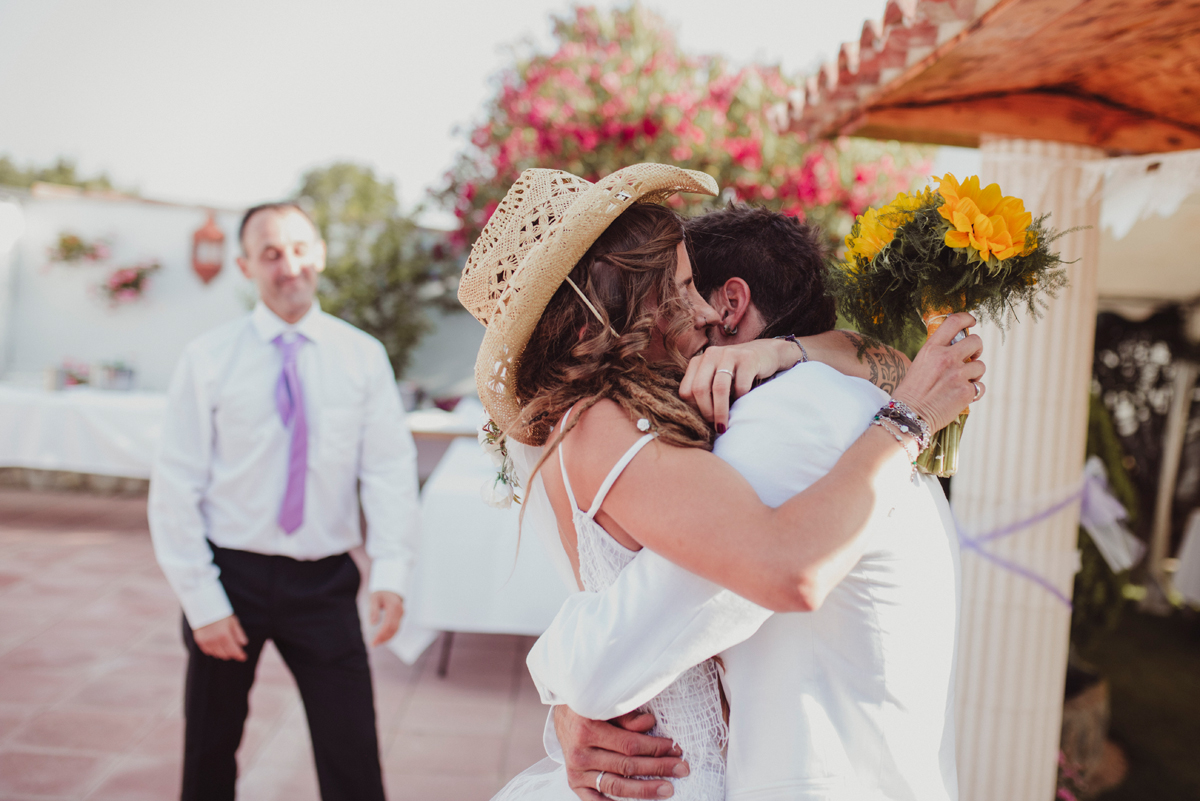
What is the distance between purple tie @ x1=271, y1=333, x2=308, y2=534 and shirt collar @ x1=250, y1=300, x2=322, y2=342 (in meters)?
0.06

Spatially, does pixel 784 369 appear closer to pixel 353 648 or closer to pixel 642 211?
pixel 642 211

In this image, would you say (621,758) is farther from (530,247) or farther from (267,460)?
(267,460)

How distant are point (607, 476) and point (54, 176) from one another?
154 ft

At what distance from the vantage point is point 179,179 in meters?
39.2

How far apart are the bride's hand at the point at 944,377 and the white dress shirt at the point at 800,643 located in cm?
7

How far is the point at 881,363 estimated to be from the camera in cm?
147

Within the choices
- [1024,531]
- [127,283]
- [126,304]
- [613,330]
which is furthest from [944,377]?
[126,304]

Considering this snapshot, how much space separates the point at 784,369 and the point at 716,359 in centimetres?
19

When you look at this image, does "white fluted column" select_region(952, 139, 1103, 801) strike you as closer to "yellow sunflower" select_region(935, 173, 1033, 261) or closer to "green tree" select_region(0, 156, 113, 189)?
"yellow sunflower" select_region(935, 173, 1033, 261)

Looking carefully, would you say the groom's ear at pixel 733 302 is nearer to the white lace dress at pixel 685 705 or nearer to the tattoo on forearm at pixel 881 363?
the tattoo on forearm at pixel 881 363

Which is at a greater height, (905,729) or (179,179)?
(179,179)

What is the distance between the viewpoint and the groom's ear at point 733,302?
1503 millimetres

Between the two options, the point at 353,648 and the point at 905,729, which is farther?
the point at 353,648

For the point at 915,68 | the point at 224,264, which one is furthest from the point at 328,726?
the point at 224,264
